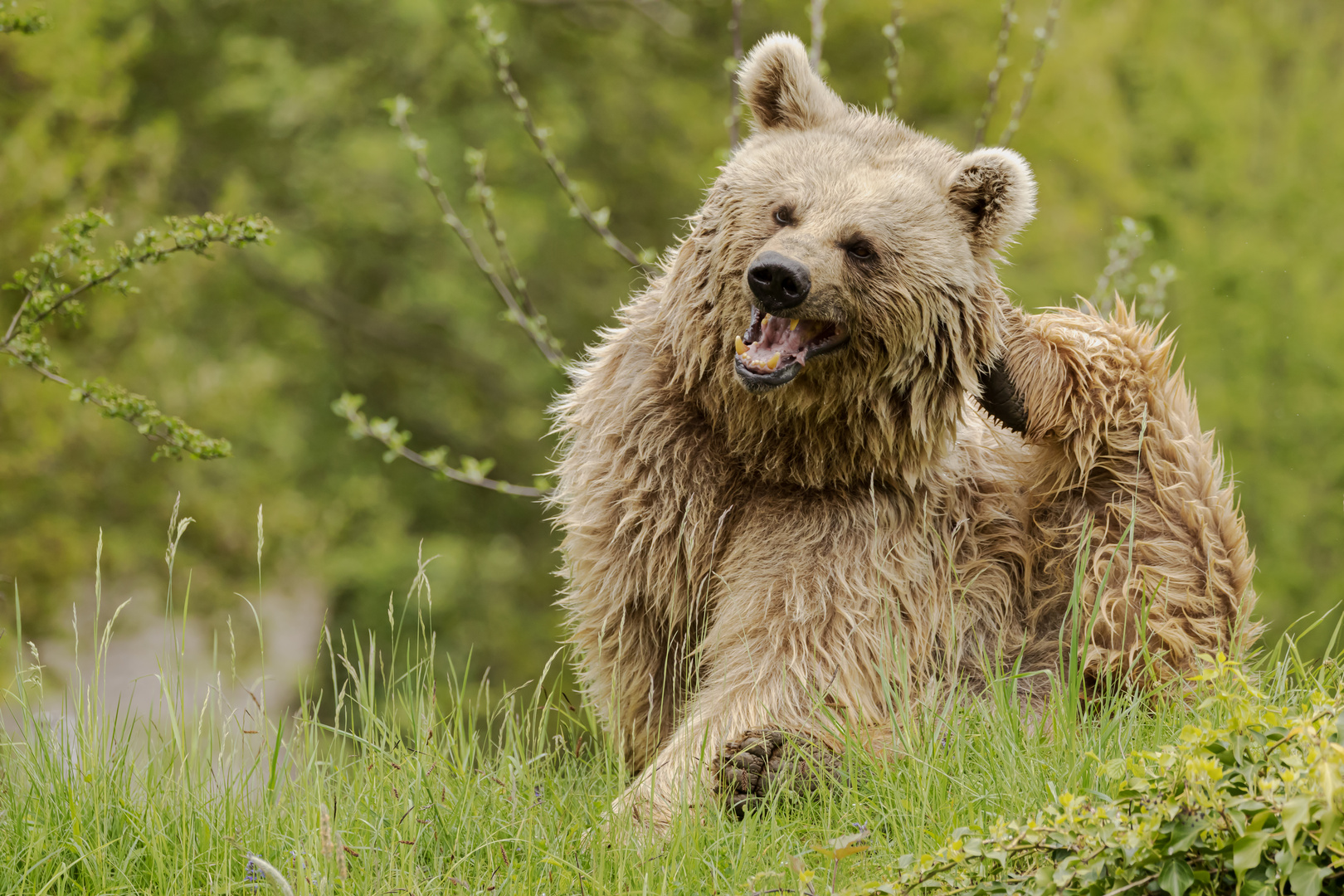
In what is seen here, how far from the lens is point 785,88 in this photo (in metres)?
3.61

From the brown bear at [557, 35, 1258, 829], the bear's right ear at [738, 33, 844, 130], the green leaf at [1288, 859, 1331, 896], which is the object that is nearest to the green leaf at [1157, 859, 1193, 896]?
the green leaf at [1288, 859, 1331, 896]

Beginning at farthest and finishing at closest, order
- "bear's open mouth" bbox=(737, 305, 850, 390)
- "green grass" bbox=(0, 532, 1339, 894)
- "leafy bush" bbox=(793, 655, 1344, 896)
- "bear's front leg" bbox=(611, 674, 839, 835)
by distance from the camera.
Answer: "bear's open mouth" bbox=(737, 305, 850, 390)
"bear's front leg" bbox=(611, 674, 839, 835)
"green grass" bbox=(0, 532, 1339, 894)
"leafy bush" bbox=(793, 655, 1344, 896)

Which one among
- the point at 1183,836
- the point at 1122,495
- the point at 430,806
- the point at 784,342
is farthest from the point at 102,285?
the point at 1183,836

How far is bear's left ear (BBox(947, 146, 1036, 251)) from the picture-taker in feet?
10.9

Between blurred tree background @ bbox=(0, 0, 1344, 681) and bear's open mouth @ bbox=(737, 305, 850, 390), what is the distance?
761 cm

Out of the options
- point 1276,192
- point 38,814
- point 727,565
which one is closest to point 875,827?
point 727,565

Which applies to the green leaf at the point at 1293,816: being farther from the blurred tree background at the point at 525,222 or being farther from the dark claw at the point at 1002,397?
the blurred tree background at the point at 525,222

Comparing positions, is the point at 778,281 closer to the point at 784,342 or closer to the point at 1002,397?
the point at 784,342

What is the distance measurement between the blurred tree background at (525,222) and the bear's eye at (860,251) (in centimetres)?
761

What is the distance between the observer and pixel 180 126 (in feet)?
38.0

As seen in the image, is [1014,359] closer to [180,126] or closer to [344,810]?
[344,810]

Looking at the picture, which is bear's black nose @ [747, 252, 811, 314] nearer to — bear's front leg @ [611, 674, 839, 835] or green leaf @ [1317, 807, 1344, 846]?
bear's front leg @ [611, 674, 839, 835]

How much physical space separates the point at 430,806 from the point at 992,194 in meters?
2.02

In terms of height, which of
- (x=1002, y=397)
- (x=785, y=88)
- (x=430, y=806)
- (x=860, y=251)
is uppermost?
(x=785, y=88)
